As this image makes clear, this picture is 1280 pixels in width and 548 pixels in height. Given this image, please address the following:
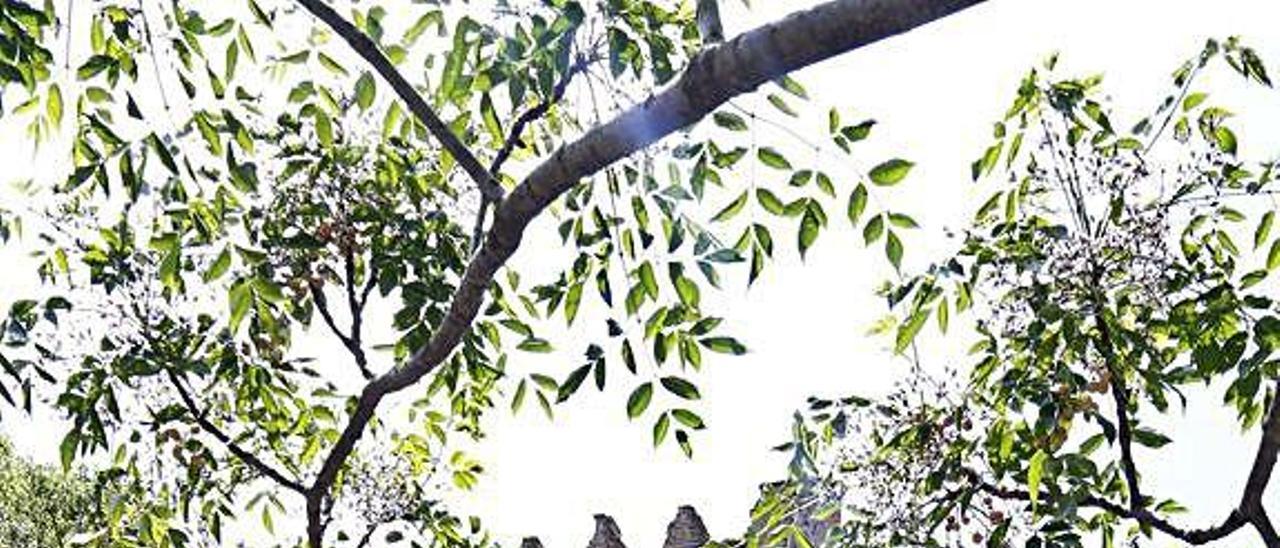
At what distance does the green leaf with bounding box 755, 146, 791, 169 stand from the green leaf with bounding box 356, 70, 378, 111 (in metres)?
0.99

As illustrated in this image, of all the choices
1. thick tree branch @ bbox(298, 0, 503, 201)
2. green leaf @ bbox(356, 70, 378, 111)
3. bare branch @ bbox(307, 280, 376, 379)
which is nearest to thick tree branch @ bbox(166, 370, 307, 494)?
bare branch @ bbox(307, 280, 376, 379)

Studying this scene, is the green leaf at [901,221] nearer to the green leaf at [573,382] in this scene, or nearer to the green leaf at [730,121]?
the green leaf at [730,121]

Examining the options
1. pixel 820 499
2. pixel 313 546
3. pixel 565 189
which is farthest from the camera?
pixel 313 546

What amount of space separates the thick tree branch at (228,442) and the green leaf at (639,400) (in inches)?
83.6

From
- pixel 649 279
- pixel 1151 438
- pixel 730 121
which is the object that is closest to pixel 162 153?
pixel 649 279

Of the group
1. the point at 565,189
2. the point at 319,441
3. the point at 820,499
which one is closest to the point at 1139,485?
the point at 820,499

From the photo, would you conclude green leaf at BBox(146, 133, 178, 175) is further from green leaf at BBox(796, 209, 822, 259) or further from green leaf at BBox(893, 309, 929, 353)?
green leaf at BBox(893, 309, 929, 353)

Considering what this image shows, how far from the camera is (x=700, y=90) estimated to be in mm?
2732

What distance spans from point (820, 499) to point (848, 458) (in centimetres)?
16

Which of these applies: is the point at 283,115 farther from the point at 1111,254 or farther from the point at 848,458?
the point at 1111,254

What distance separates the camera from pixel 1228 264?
479cm

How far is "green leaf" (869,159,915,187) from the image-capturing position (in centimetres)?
347

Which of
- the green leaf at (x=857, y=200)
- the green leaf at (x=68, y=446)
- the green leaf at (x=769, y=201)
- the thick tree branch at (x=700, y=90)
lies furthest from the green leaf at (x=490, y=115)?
the green leaf at (x=68, y=446)

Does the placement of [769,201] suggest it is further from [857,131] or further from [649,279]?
[649,279]
